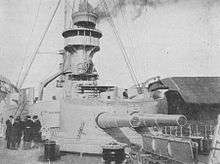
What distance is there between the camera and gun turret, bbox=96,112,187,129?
484cm

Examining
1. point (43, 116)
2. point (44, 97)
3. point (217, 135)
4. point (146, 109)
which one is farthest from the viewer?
point (44, 97)

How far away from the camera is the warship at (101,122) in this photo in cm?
551

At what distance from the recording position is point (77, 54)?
13891 millimetres

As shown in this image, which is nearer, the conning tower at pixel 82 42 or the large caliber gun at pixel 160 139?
the large caliber gun at pixel 160 139

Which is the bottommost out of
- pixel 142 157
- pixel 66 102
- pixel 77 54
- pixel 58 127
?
pixel 142 157

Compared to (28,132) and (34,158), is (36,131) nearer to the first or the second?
(28,132)

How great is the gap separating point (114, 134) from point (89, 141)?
0.67 metres

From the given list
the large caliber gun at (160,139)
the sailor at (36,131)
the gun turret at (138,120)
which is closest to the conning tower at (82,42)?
the sailor at (36,131)

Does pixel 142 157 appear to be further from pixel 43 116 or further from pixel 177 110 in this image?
pixel 177 110

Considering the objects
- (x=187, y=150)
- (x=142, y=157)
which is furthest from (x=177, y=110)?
(x=187, y=150)

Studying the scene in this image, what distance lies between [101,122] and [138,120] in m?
1.91

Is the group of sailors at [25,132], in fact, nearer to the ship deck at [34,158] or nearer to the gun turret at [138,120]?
the ship deck at [34,158]

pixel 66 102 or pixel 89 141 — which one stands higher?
pixel 66 102

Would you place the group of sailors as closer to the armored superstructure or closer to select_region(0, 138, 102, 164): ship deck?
the armored superstructure
